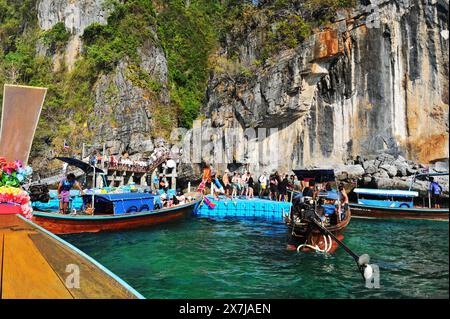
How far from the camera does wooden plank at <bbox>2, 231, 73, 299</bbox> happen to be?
342cm

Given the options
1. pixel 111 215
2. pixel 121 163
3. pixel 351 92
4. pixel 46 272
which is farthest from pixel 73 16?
pixel 46 272

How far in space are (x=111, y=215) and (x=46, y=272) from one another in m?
8.18

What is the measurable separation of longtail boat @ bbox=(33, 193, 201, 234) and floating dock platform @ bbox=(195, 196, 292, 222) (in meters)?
2.33

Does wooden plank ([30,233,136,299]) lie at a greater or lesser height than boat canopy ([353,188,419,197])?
lesser

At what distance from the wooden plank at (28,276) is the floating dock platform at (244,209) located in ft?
38.2

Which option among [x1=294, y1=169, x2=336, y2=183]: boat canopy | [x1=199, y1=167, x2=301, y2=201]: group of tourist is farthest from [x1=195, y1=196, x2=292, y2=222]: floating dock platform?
[x1=294, y1=169, x2=336, y2=183]: boat canopy

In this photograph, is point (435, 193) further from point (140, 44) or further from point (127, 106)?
point (140, 44)

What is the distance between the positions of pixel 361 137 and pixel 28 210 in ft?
67.4

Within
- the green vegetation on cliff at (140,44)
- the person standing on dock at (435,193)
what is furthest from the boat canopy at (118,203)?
the green vegetation on cliff at (140,44)

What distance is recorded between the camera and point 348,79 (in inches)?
906

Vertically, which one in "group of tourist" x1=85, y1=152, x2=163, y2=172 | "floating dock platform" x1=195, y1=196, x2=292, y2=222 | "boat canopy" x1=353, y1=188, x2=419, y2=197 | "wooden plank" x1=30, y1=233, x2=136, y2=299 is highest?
"group of tourist" x1=85, y1=152, x2=163, y2=172

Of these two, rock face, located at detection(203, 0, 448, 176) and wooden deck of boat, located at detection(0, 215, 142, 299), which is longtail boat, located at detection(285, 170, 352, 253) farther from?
rock face, located at detection(203, 0, 448, 176)
